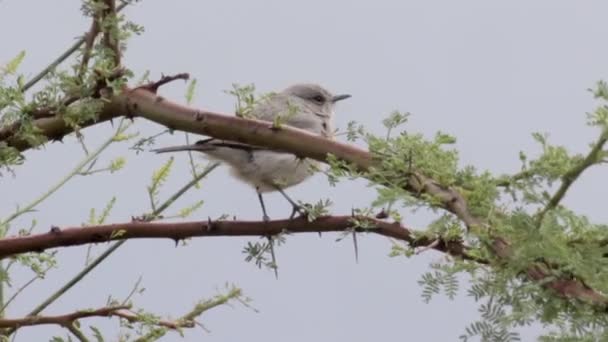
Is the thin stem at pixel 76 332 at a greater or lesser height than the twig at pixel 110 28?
lesser

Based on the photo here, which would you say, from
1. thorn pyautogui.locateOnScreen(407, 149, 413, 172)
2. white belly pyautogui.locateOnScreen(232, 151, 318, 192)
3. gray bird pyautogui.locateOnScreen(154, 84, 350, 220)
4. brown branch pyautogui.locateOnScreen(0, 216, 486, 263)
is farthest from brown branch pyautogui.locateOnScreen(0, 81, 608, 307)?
white belly pyautogui.locateOnScreen(232, 151, 318, 192)

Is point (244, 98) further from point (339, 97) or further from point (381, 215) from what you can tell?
point (339, 97)

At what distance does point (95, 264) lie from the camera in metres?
3.52

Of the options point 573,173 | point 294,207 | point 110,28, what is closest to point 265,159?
point 294,207

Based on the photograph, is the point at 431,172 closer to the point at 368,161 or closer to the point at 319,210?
the point at 368,161

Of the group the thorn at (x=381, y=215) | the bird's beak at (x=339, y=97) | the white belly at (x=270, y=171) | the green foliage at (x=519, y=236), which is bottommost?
the green foliage at (x=519, y=236)

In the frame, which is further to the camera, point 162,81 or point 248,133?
point 162,81

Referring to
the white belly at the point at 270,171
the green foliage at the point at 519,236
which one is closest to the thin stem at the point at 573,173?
the green foliage at the point at 519,236

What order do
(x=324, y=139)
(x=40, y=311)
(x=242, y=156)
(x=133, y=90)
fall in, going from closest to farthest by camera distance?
(x=324, y=139) < (x=133, y=90) < (x=40, y=311) < (x=242, y=156)

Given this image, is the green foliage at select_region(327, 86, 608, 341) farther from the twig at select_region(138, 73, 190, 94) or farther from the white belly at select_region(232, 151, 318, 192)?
the white belly at select_region(232, 151, 318, 192)

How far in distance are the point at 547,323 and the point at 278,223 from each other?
53.1 inches

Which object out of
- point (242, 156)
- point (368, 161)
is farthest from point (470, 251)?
point (242, 156)

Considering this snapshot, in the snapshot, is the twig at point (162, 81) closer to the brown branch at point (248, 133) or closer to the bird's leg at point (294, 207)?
the brown branch at point (248, 133)

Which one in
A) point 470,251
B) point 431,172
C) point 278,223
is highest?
point 278,223
